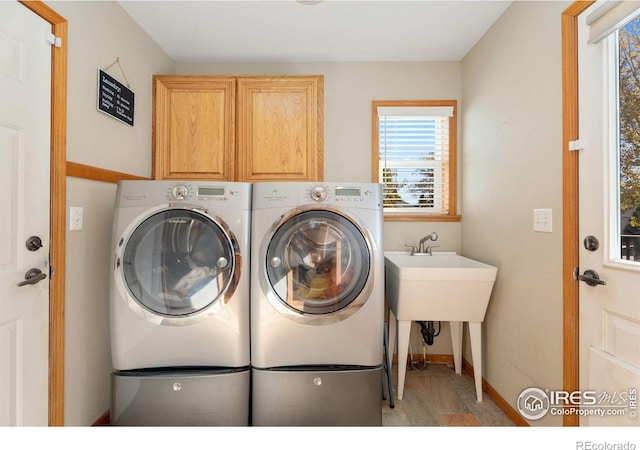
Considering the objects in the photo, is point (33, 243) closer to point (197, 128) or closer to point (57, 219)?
point (57, 219)

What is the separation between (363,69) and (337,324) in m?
2.11

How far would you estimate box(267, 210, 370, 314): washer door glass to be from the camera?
1695mm

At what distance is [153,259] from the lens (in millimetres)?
1666

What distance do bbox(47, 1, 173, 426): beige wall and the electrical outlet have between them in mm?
28

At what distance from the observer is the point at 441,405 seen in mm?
2051

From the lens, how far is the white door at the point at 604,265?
4.10 ft

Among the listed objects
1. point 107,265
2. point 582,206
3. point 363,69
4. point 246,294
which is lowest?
point 246,294

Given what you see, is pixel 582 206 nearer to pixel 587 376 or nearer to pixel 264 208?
pixel 587 376

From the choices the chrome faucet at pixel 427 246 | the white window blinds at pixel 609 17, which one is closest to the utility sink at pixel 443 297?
the chrome faucet at pixel 427 246

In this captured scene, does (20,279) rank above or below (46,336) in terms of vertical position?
above

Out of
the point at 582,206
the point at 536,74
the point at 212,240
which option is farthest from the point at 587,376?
the point at 212,240

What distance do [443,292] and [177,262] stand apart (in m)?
1.57

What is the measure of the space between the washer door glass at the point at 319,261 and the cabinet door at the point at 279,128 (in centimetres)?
75

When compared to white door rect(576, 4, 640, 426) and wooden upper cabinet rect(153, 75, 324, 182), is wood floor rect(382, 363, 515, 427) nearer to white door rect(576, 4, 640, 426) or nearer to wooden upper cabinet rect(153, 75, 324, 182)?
white door rect(576, 4, 640, 426)
